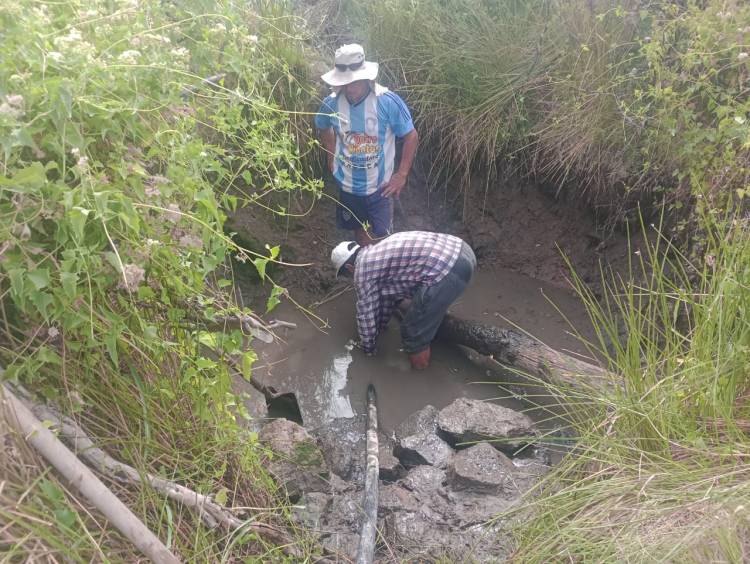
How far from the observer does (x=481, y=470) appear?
3508 mm

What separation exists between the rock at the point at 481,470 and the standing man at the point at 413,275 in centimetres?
112

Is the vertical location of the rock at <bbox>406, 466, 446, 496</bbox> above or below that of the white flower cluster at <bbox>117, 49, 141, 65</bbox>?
below

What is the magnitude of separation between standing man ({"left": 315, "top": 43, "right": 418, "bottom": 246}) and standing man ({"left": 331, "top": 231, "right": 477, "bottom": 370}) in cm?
33

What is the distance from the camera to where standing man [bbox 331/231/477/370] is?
4.36 metres

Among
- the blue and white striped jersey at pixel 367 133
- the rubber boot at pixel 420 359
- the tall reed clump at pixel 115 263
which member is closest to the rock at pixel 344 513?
the tall reed clump at pixel 115 263

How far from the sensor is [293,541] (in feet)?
8.16

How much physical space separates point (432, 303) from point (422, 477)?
1289mm

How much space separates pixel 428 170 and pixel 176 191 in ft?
13.3

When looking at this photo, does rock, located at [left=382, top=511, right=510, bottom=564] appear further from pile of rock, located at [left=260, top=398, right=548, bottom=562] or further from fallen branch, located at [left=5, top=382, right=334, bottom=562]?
fallen branch, located at [left=5, top=382, right=334, bottom=562]

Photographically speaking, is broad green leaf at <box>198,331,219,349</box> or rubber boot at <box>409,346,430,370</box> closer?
broad green leaf at <box>198,331,219,349</box>

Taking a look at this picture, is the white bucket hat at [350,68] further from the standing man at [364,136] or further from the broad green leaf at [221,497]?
the broad green leaf at [221,497]

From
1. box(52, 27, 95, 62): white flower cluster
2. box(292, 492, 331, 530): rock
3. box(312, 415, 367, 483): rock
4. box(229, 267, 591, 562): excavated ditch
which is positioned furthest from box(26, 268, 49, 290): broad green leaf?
box(312, 415, 367, 483): rock

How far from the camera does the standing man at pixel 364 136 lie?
15.1 ft

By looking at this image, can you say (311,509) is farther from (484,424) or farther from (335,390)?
(335,390)
